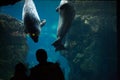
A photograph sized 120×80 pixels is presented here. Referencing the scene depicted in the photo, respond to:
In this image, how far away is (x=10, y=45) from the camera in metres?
→ 11.5

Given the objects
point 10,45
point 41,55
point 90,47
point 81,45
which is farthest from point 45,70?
point 90,47

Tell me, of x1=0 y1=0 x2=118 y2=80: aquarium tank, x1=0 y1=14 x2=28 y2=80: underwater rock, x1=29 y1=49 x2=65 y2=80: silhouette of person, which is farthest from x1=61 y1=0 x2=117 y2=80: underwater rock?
x1=29 y1=49 x2=65 y2=80: silhouette of person

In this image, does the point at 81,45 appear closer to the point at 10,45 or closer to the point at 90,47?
the point at 90,47

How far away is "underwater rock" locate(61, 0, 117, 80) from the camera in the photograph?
1240 cm

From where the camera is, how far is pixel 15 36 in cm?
1185

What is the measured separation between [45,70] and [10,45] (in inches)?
327

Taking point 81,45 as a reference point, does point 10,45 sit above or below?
above

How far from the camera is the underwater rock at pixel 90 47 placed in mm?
12398

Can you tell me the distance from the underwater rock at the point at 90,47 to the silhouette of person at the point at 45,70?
27.3 ft

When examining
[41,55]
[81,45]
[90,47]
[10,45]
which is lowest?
[90,47]

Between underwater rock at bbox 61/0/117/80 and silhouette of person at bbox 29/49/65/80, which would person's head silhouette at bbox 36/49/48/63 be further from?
underwater rock at bbox 61/0/117/80

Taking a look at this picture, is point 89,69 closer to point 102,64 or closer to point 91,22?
point 102,64

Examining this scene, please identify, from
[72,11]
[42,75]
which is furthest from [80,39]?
[42,75]

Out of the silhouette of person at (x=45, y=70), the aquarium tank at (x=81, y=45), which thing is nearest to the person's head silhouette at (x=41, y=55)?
the silhouette of person at (x=45, y=70)
